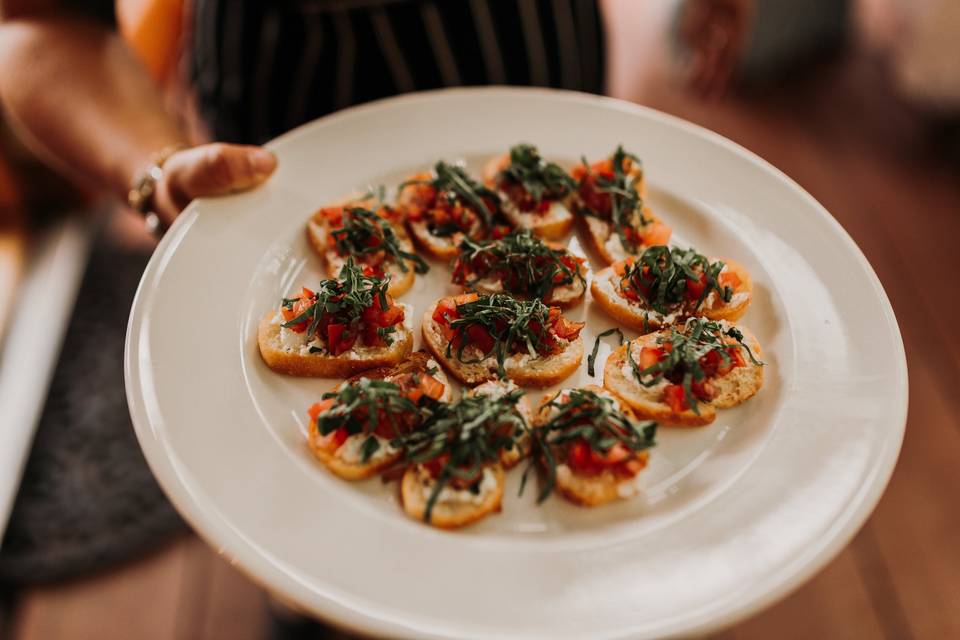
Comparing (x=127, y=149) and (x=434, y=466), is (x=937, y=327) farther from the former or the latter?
(x=127, y=149)

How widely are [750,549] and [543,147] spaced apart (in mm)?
1259

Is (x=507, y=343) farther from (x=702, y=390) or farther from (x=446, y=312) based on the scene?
(x=702, y=390)

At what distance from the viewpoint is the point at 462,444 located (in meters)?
1.59

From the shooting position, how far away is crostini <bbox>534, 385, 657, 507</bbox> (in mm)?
1577

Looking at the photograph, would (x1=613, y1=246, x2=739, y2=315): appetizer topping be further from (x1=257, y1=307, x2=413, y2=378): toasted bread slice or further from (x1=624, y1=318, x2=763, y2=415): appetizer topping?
(x1=257, y1=307, x2=413, y2=378): toasted bread slice

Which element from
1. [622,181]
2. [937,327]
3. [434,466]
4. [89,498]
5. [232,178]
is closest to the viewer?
[434,466]

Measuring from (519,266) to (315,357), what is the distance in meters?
0.54

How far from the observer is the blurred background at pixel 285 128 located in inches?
92.9

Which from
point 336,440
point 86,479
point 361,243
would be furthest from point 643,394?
point 86,479

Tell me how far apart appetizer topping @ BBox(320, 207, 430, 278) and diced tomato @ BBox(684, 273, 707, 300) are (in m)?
0.68

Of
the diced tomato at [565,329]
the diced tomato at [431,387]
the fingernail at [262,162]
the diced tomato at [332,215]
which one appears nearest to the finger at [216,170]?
the fingernail at [262,162]

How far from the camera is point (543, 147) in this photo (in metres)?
2.28

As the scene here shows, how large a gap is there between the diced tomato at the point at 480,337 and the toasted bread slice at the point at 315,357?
0.50 feet

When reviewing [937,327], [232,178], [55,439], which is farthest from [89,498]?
[937,327]
